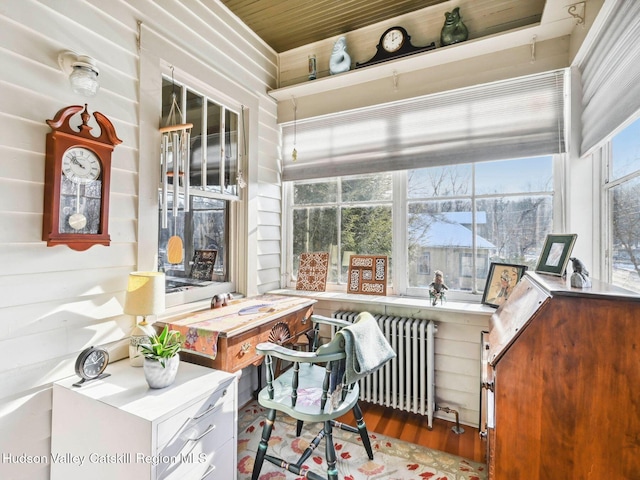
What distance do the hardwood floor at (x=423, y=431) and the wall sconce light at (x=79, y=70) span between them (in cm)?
→ 262

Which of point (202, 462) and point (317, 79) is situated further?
point (317, 79)

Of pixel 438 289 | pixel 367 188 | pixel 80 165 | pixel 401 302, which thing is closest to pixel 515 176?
pixel 438 289

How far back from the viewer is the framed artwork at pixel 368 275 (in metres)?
2.62

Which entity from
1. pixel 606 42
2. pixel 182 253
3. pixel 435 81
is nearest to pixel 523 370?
pixel 606 42

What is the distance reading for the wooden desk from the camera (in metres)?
1.67

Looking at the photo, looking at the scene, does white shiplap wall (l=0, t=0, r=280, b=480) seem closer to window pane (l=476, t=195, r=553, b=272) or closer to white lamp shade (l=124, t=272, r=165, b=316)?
white lamp shade (l=124, t=272, r=165, b=316)

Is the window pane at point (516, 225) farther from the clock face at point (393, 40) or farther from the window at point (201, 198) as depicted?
the window at point (201, 198)

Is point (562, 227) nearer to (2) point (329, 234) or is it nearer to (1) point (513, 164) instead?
(1) point (513, 164)

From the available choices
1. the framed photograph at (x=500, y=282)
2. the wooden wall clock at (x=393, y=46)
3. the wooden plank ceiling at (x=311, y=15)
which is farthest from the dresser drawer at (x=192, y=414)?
the wooden plank ceiling at (x=311, y=15)

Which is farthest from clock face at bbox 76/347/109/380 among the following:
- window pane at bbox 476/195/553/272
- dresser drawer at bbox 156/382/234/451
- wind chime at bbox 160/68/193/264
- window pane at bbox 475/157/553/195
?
window pane at bbox 475/157/553/195

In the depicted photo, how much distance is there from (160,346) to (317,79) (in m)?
2.40

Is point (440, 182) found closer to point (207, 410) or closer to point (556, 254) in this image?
point (556, 254)

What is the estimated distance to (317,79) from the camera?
2719mm

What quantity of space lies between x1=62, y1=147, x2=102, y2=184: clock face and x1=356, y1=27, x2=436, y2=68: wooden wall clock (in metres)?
2.07
